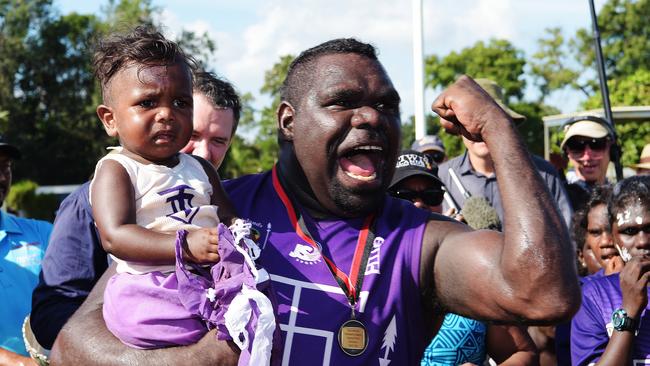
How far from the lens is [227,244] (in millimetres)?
2625

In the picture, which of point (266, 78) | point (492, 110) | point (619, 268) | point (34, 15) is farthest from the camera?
point (34, 15)

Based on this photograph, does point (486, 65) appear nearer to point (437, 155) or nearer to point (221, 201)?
point (437, 155)

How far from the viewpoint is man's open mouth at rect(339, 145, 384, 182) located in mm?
2918

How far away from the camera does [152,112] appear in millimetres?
3062

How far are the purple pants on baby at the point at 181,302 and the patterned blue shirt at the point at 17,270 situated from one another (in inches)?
90.9

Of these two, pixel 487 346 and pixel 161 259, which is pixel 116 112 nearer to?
pixel 161 259

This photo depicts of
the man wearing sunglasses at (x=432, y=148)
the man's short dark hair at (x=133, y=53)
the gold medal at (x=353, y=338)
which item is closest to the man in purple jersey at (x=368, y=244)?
the gold medal at (x=353, y=338)

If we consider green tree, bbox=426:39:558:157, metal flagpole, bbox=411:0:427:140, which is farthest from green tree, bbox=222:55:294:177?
metal flagpole, bbox=411:0:427:140

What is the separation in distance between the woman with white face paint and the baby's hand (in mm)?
2401

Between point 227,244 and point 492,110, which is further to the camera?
point 492,110

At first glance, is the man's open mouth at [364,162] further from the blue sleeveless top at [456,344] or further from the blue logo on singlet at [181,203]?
the blue sleeveless top at [456,344]

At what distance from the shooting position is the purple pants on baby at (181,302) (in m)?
2.62

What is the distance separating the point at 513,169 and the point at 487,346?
2.05 metres

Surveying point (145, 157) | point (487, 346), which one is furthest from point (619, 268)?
point (145, 157)
